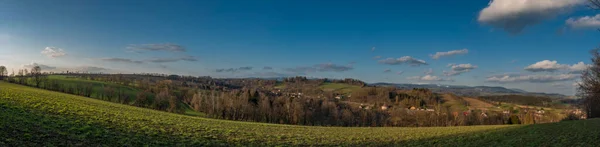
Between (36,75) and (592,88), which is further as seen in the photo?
(36,75)

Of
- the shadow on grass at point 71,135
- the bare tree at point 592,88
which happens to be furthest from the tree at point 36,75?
the bare tree at point 592,88

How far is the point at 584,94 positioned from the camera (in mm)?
64125

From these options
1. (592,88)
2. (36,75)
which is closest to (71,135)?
(592,88)

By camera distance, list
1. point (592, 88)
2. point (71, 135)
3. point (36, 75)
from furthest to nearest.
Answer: point (36, 75) < point (592, 88) < point (71, 135)

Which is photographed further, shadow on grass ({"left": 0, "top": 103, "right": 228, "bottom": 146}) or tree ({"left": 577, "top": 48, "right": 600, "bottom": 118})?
tree ({"left": 577, "top": 48, "right": 600, "bottom": 118})

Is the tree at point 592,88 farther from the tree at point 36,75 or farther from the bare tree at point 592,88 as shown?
the tree at point 36,75

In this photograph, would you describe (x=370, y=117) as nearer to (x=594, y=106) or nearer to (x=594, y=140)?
(x=594, y=106)

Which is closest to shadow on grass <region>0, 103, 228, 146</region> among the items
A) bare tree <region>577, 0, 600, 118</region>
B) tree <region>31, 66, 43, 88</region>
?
bare tree <region>577, 0, 600, 118</region>

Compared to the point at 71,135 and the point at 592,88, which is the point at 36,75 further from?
the point at 592,88

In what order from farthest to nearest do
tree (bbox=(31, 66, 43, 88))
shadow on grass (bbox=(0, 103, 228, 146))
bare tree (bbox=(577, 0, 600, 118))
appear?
tree (bbox=(31, 66, 43, 88)), bare tree (bbox=(577, 0, 600, 118)), shadow on grass (bbox=(0, 103, 228, 146))

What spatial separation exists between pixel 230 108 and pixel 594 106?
89.7m

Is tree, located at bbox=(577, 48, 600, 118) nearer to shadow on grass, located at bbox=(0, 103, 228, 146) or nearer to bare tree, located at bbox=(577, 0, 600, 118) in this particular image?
bare tree, located at bbox=(577, 0, 600, 118)

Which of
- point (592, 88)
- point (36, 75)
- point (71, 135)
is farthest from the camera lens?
point (36, 75)

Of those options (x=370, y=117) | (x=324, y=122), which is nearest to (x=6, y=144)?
(x=324, y=122)
